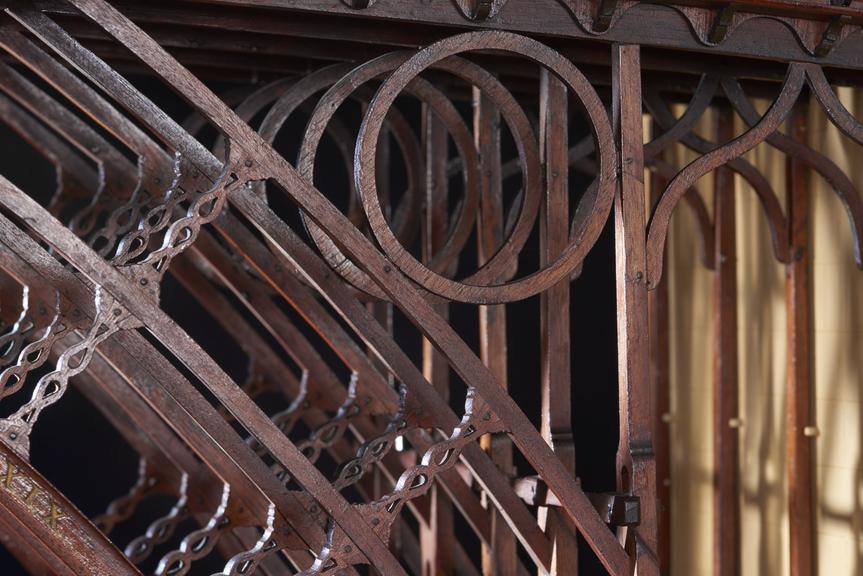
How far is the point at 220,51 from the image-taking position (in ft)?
14.1

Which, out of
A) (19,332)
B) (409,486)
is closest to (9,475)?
(19,332)

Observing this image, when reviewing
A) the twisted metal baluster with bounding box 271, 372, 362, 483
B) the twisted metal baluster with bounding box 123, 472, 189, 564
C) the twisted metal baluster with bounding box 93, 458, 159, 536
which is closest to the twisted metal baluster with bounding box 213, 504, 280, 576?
the twisted metal baluster with bounding box 271, 372, 362, 483

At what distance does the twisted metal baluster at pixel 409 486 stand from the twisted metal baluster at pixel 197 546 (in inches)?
17.0

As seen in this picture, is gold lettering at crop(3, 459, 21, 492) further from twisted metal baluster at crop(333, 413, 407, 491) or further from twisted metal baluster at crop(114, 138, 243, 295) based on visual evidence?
twisted metal baluster at crop(333, 413, 407, 491)

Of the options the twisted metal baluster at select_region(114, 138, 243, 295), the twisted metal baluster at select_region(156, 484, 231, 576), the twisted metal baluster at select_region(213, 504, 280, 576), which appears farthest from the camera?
the twisted metal baluster at select_region(156, 484, 231, 576)

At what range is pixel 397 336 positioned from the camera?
606 centimetres

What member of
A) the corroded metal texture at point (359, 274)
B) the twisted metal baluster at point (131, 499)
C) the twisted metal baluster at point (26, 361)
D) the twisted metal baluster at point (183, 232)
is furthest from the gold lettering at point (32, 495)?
the twisted metal baluster at point (131, 499)

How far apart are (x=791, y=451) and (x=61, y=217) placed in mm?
3711

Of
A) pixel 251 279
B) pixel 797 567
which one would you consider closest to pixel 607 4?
pixel 251 279

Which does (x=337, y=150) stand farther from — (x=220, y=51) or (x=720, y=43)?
(x=720, y=43)

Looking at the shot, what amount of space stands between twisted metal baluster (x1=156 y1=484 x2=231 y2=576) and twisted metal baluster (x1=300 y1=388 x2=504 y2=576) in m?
0.43

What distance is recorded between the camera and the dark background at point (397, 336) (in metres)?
5.54

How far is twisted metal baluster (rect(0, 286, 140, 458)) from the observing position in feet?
9.36

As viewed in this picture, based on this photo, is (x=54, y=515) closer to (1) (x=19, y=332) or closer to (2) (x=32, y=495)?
(2) (x=32, y=495)
